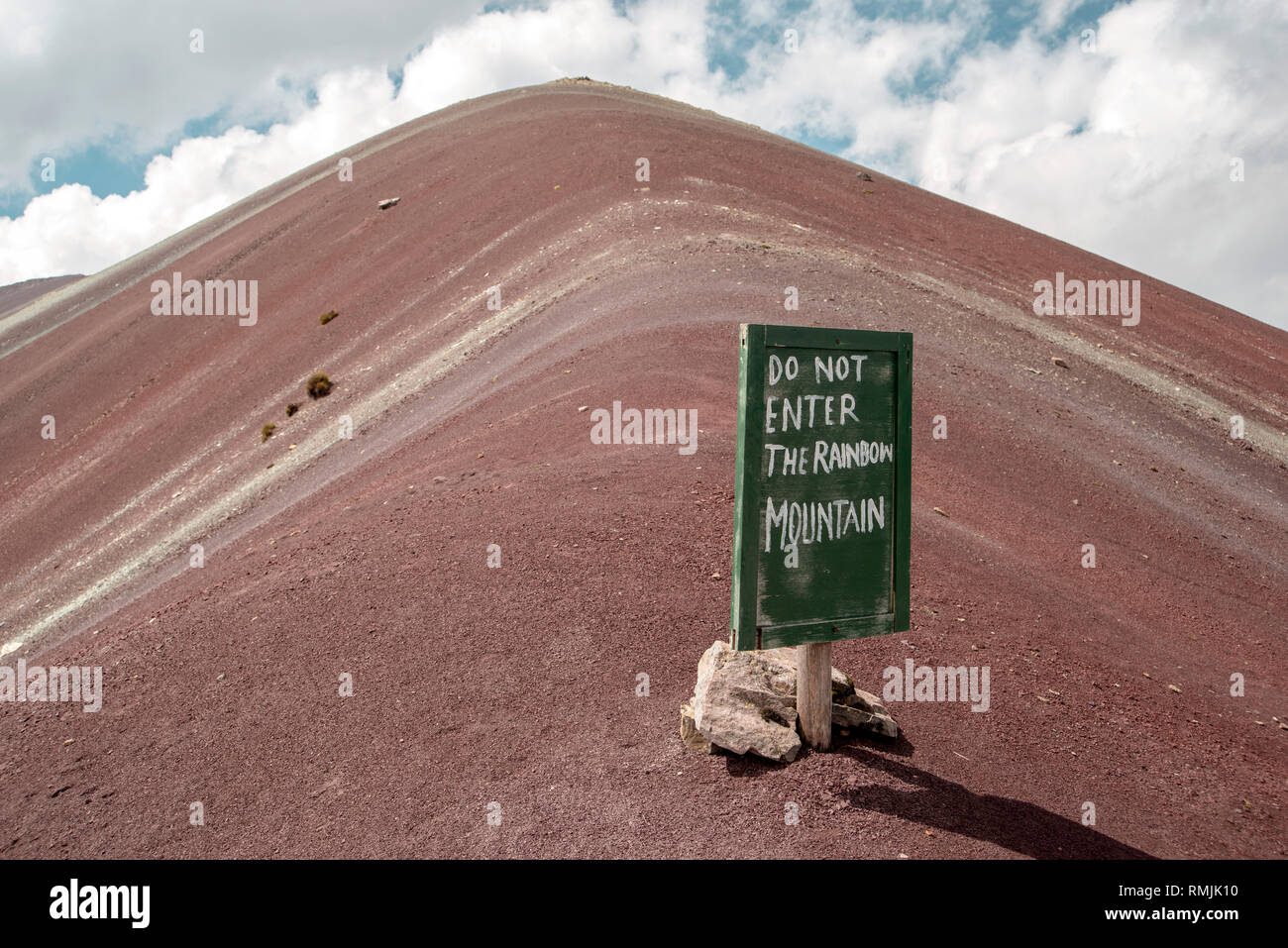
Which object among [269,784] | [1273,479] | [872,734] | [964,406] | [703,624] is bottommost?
[269,784]

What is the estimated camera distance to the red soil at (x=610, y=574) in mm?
6324

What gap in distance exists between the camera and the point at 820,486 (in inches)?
232

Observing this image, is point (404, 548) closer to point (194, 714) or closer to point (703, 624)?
point (194, 714)

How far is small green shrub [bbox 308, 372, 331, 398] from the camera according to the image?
2739 cm

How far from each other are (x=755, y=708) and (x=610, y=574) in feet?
10.7

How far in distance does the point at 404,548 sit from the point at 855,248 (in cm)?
2139

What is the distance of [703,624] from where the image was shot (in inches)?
328

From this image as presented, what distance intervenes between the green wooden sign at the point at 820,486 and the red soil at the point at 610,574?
106cm

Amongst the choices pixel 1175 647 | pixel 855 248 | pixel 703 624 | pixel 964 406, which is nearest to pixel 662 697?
pixel 703 624

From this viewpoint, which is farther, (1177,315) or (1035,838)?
(1177,315)

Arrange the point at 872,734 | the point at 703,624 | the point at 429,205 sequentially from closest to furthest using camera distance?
1. the point at 872,734
2. the point at 703,624
3. the point at 429,205
